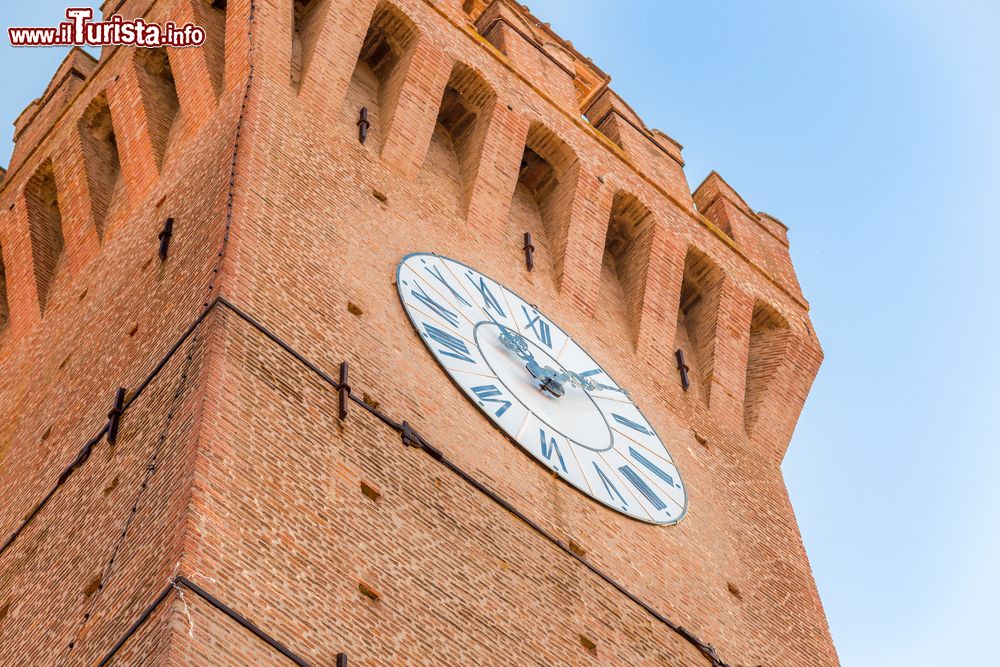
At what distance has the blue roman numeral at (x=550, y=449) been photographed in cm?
1460

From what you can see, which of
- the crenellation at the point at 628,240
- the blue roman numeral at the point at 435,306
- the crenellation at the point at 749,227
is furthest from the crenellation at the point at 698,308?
the blue roman numeral at the point at 435,306

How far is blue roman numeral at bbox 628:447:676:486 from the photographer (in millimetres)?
15820

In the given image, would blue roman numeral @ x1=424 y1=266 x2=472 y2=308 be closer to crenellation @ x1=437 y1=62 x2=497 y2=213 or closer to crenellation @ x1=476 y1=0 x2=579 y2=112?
crenellation @ x1=437 y1=62 x2=497 y2=213

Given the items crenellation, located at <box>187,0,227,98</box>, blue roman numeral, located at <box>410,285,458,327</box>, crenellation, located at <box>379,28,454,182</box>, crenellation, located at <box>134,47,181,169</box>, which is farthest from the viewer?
crenellation, located at <box>134,47,181,169</box>

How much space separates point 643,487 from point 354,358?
10.3 ft

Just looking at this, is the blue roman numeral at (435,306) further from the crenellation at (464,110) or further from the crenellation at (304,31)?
the crenellation at (464,110)

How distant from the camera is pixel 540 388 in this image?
50.7 ft

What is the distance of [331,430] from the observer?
498 inches

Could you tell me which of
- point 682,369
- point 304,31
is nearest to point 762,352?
point 682,369

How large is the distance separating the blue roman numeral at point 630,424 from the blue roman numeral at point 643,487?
737 mm

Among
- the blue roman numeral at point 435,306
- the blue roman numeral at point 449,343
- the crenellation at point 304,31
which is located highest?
the crenellation at point 304,31

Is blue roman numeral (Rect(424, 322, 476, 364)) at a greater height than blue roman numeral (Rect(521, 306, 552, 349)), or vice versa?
blue roman numeral (Rect(521, 306, 552, 349))

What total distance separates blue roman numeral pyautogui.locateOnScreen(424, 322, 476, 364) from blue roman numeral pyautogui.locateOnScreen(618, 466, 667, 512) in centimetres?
167

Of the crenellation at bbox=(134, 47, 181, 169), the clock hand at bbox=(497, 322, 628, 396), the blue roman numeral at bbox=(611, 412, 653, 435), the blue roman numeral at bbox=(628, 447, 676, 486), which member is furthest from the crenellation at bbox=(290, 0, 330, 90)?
the blue roman numeral at bbox=(628, 447, 676, 486)
